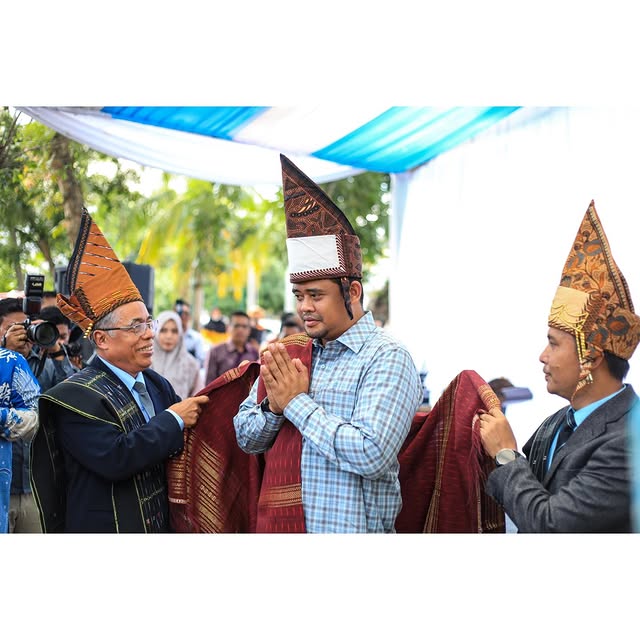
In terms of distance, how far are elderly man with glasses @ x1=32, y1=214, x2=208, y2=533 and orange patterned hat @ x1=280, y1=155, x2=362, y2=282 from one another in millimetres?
653

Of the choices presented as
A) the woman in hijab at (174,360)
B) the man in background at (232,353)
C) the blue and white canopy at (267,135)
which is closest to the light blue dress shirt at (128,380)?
the blue and white canopy at (267,135)

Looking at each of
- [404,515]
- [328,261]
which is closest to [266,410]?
[328,261]

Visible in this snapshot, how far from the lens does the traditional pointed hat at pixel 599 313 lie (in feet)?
6.60

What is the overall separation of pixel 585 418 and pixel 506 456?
0.80ft

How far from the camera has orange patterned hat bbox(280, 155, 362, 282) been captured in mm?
2262

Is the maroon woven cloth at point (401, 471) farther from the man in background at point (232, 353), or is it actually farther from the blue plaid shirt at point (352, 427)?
the man in background at point (232, 353)

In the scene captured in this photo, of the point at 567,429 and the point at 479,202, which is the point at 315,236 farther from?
the point at 479,202

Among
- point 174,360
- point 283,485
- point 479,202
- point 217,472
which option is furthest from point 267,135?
point 283,485

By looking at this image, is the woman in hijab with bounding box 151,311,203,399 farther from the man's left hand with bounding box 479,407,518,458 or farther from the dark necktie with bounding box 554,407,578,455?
the dark necktie with bounding box 554,407,578,455

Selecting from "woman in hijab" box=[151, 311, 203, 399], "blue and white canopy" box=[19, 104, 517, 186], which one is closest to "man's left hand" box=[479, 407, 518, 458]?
"blue and white canopy" box=[19, 104, 517, 186]

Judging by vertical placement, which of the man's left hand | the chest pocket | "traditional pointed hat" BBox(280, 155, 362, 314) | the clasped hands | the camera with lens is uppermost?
"traditional pointed hat" BBox(280, 155, 362, 314)

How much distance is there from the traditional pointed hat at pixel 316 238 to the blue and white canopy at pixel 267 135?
252 centimetres

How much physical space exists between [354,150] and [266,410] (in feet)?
12.0

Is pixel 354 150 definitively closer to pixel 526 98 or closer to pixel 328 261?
pixel 526 98
